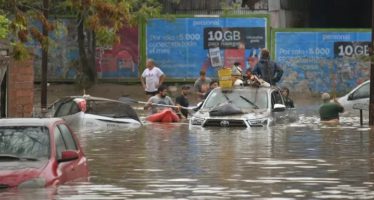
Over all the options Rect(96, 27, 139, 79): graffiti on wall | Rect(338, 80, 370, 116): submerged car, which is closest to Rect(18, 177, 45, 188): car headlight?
Rect(338, 80, 370, 116): submerged car

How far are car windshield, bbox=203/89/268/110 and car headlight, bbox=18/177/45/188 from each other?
1364cm

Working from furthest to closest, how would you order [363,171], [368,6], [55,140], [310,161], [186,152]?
[368,6] < [186,152] < [310,161] < [363,171] < [55,140]

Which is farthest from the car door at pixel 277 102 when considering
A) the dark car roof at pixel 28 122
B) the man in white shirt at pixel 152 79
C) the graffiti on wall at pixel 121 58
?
the graffiti on wall at pixel 121 58

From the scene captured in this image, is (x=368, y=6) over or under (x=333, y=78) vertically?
over

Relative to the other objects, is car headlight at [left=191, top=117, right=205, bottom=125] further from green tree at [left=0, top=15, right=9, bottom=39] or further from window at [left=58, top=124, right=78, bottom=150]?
window at [left=58, top=124, right=78, bottom=150]

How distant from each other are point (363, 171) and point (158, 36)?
25280 mm

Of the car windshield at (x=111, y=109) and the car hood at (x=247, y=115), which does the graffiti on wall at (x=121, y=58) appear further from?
the car hood at (x=247, y=115)

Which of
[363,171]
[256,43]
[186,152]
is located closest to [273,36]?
[256,43]

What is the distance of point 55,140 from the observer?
584 inches

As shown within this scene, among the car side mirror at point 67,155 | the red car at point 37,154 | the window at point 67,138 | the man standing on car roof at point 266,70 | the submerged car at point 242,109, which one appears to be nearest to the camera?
the red car at point 37,154

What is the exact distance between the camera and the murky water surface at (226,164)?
14953 mm

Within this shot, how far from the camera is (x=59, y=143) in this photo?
15.0m

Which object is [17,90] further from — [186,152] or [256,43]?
[256,43]

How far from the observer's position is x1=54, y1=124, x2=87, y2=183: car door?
14.6 metres
